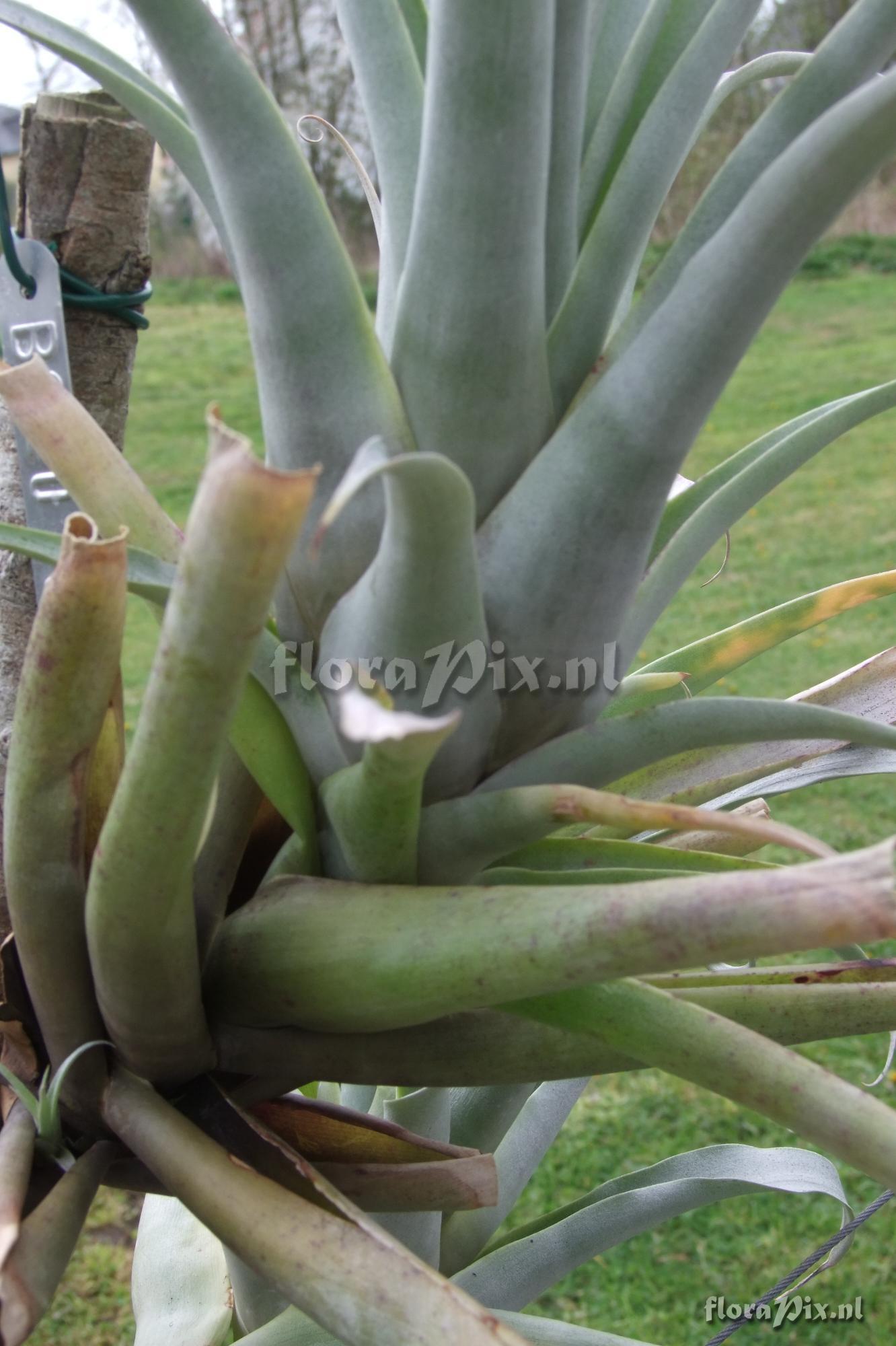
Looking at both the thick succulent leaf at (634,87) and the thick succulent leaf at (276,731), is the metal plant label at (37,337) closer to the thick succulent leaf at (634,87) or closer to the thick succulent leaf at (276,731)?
the thick succulent leaf at (276,731)

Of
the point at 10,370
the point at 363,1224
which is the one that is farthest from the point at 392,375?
the point at 363,1224

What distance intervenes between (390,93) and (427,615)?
254 millimetres

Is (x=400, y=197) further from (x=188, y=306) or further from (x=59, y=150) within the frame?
(x=188, y=306)

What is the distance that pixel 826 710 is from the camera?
0.47m

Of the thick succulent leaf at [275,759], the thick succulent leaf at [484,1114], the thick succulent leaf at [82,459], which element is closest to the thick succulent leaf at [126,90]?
the thick succulent leaf at [82,459]

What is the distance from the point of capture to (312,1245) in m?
0.43

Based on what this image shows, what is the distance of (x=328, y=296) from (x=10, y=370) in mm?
138

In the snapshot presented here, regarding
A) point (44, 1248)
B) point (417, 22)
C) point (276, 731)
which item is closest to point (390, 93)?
point (417, 22)

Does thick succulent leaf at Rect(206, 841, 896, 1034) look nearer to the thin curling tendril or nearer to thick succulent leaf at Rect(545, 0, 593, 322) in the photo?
thick succulent leaf at Rect(545, 0, 593, 322)

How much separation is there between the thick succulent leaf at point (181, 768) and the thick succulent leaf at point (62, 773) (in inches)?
1.0

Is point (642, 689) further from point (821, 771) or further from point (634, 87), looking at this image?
point (634, 87)

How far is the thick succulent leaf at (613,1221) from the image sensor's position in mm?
737

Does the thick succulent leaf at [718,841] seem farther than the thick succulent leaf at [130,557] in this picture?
Yes

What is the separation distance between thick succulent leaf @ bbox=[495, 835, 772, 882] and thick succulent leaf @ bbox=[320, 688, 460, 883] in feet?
0.26
